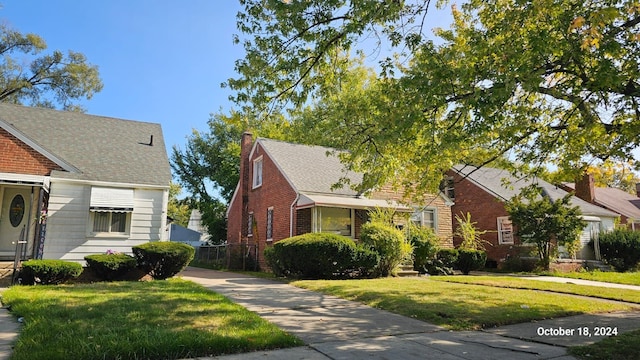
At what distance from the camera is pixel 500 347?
5410 mm

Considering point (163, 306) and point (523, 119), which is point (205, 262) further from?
point (523, 119)

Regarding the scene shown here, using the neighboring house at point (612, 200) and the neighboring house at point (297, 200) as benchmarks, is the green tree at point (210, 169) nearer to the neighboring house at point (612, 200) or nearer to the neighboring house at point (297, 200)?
the neighboring house at point (297, 200)

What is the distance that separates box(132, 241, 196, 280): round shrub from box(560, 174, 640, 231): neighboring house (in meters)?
23.9

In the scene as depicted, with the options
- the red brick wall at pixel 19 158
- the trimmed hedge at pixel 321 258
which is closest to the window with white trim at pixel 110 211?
the red brick wall at pixel 19 158

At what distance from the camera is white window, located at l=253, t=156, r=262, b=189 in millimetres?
21483

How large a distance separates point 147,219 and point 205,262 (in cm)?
1232

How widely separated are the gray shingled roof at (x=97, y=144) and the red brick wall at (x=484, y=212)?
52.3 feet

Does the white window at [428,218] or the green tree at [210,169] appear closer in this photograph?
the white window at [428,218]

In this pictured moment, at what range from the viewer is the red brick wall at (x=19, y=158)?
11.8 metres

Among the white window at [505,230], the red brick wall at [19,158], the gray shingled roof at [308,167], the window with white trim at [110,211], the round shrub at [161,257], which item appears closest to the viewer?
the red brick wall at [19,158]

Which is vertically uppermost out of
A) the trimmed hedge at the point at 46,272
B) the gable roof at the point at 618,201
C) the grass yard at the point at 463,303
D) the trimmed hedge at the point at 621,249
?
the gable roof at the point at 618,201

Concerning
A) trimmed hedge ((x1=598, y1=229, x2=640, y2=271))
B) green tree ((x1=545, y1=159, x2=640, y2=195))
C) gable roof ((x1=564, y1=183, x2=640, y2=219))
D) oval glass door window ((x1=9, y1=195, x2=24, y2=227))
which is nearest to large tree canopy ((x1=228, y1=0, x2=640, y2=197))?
green tree ((x1=545, y1=159, x2=640, y2=195))

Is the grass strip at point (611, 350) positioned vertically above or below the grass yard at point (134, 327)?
below

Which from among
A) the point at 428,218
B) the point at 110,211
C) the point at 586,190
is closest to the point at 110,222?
the point at 110,211
